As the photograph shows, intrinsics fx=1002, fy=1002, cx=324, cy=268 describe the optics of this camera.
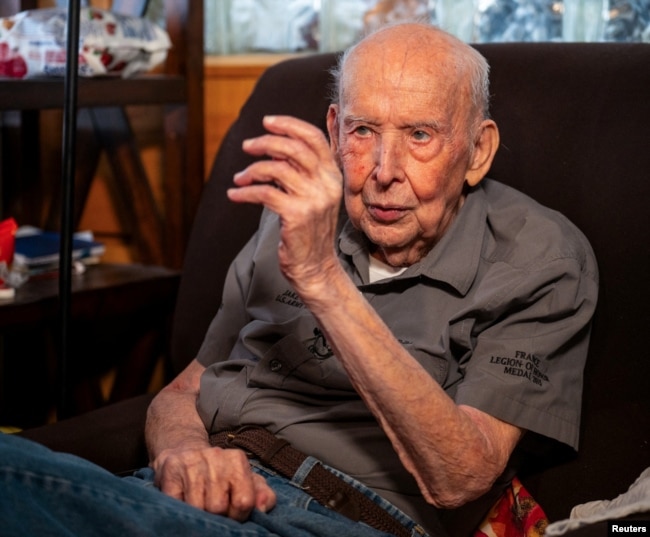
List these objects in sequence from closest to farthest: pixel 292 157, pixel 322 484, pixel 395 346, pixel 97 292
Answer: pixel 292 157 → pixel 395 346 → pixel 322 484 → pixel 97 292

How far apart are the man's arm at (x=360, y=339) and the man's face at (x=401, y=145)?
0.80 ft

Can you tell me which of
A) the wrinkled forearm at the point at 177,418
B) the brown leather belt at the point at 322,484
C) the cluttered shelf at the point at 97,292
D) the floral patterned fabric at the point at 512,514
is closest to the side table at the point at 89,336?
the cluttered shelf at the point at 97,292

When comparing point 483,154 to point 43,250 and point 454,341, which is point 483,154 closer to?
point 454,341

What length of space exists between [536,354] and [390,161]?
1.02 ft

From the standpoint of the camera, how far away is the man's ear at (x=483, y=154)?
1412 mm

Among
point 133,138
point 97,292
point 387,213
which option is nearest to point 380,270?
point 387,213

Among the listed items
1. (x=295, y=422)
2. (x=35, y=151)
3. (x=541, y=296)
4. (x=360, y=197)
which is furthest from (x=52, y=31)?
(x=541, y=296)

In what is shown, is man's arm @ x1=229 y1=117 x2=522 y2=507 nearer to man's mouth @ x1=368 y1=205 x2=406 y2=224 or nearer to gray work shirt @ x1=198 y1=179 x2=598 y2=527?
gray work shirt @ x1=198 y1=179 x2=598 y2=527

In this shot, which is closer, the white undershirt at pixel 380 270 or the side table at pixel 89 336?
the white undershirt at pixel 380 270

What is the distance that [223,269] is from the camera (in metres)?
1.76

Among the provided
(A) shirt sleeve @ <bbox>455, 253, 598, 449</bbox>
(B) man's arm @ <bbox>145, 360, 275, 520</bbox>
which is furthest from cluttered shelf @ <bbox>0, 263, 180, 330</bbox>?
(A) shirt sleeve @ <bbox>455, 253, 598, 449</bbox>

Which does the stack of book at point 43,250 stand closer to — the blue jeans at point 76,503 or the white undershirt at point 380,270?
the white undershirt at point 380,270

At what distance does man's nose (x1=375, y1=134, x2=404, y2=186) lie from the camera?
131 centimetres

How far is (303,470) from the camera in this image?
1.30 meters
